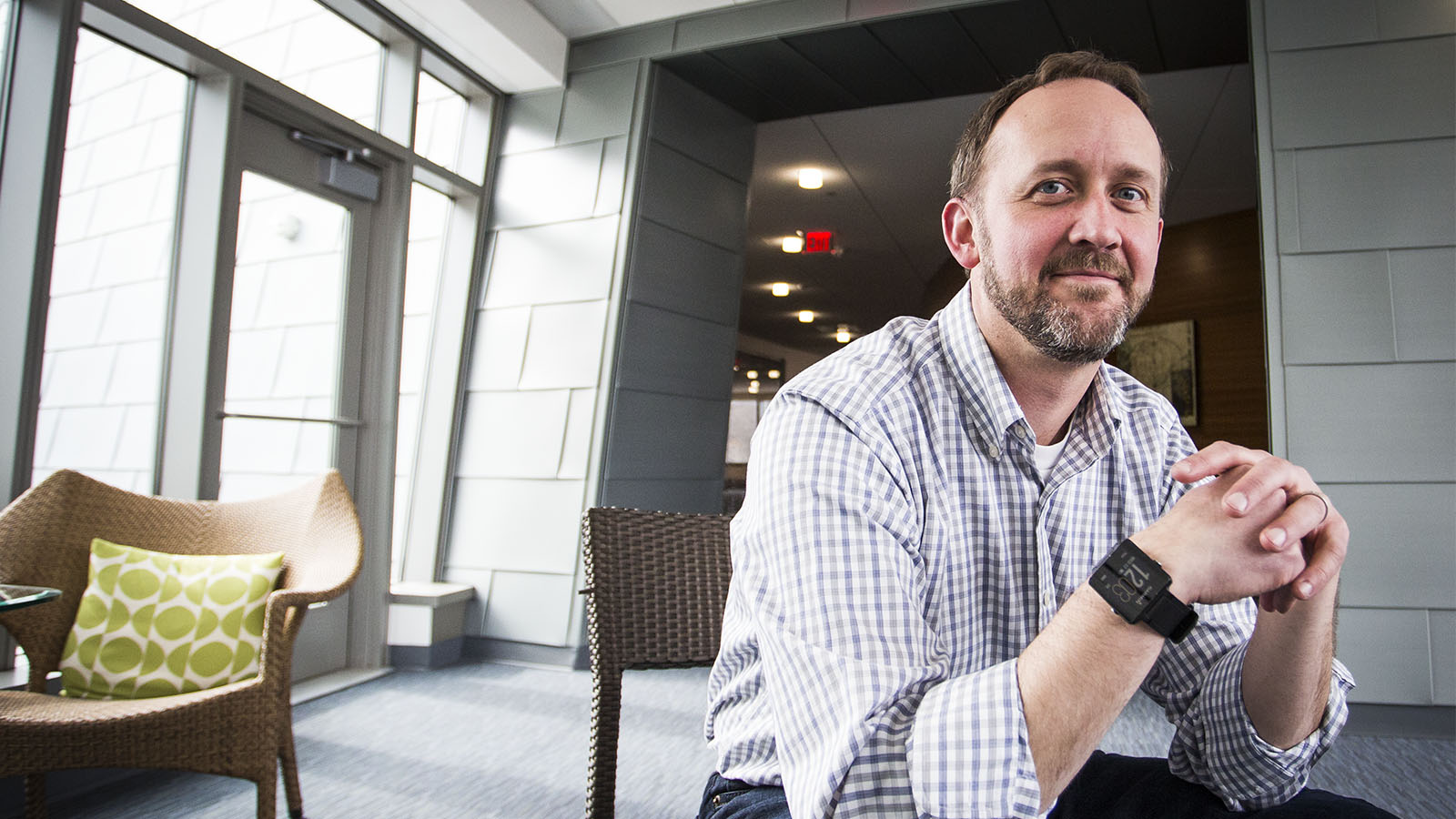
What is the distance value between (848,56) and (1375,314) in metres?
2.43

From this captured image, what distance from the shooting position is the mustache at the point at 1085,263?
3.16 feet

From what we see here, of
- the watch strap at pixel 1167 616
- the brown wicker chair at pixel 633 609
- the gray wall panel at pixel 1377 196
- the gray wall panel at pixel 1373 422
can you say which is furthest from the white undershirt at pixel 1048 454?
the gray wall panel at pixel 1377 196

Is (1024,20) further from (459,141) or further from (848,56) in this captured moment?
(459,141)

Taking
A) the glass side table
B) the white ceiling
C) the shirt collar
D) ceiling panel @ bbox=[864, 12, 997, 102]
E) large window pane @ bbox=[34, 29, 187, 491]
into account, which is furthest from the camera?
the white ceiling

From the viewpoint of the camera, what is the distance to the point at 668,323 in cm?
424

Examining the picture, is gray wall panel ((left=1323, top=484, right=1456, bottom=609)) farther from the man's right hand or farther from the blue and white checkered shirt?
the man's right hand

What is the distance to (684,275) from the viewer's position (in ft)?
14.2

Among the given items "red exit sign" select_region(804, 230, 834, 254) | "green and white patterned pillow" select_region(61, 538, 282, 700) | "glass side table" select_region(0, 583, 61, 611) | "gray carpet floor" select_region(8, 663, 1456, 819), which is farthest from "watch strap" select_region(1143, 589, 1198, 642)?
"red exit sign" select_region(804, 230, 834, 254)

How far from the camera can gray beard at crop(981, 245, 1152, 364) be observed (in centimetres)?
95

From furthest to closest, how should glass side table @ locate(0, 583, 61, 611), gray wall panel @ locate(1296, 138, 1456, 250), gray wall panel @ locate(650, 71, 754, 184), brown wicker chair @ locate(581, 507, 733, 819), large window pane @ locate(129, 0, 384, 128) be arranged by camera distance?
gray wall panel @ locate(650, 71, 754, 184), gray wall panel @ locate(1296, 138, 1456, 250), large window pane @ locate(129, 0, 384, 128), glass side table @ locate(0, 583, 61, 611), brown wicker chair @ locate(581, 507, 733, 819)

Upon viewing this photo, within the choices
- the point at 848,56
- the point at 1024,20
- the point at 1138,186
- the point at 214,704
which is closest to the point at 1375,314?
the point at 1024,20

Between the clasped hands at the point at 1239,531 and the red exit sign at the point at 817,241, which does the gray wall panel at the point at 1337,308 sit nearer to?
the clasped hands at the point at 1239,531

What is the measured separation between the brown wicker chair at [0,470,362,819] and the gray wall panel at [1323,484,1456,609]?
3.35m

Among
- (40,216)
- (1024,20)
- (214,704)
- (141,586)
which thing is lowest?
(214,704)
